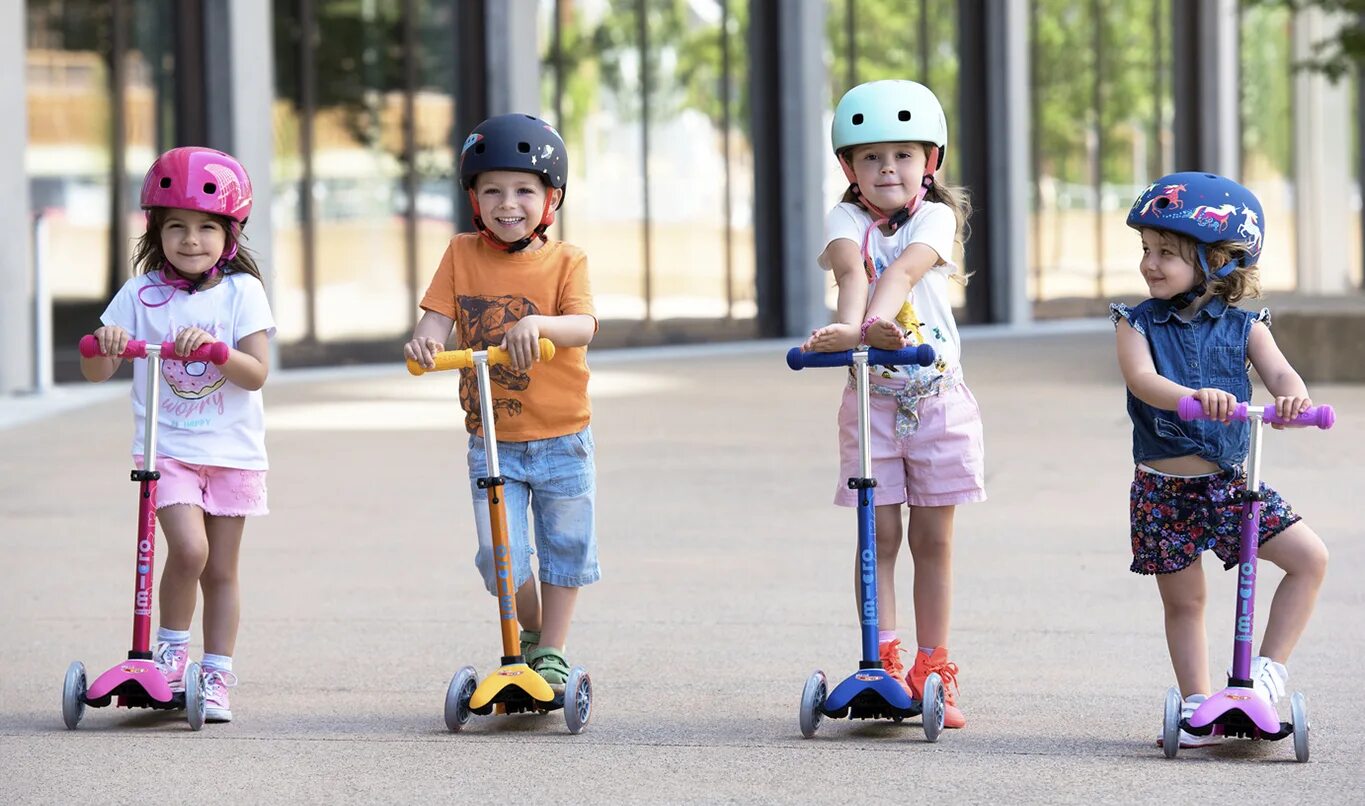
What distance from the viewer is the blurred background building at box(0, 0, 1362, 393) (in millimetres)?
17859

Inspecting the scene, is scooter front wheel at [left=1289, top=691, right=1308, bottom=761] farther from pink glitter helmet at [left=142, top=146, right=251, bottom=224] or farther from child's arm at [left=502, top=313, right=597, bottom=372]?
pink glitter helmet at [left=142, top=146, right=251, bottom=224]

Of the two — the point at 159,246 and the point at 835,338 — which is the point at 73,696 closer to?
the point at 159,246

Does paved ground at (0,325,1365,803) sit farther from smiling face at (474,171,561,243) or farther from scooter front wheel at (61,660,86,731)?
smiling face at (474,171,561,243)

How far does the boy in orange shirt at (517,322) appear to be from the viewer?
552 centimetres

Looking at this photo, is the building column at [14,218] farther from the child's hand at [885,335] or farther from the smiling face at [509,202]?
the child's hand at [885,335]

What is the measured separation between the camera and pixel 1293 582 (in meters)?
5.22

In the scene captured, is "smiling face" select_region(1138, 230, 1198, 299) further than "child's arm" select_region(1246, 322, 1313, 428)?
Yes

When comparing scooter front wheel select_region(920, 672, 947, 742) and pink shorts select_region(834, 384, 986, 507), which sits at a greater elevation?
pink shorts select_region(834, 384, 986, 507)

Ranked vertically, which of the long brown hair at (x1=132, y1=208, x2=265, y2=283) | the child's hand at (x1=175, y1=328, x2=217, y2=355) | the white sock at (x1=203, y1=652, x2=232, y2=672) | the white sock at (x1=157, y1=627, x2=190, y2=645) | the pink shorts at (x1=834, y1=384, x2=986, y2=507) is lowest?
the white sock at (x1=203, y1=652, x2=232, y2=672)

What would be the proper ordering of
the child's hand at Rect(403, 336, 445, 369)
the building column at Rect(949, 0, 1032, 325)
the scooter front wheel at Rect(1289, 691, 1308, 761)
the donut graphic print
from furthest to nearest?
the building column at Rect(949, 0, 1032, 325), the donut graphic print, the child's hand at Rect(403, 336, 445, 369), the scooter front wheel at Rect(1289, 691, 1308, 761)

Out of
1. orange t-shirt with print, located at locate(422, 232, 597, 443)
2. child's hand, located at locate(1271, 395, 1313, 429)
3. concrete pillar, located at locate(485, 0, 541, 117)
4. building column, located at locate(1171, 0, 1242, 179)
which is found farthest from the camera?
building column, located at locate(1171, 0, 1242, 179)

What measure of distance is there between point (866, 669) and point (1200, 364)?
1.09m

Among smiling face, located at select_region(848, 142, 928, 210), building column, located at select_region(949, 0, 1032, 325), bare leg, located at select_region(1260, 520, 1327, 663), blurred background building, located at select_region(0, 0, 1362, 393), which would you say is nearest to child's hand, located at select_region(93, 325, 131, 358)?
smiling face, located at select_region(848, 142, 928, 210)

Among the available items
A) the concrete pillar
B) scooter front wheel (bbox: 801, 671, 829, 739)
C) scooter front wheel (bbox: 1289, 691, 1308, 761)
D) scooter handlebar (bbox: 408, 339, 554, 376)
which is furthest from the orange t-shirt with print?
the concrete pillar
